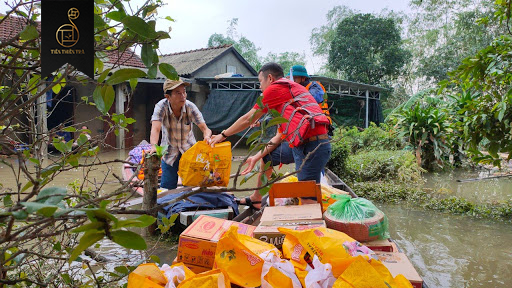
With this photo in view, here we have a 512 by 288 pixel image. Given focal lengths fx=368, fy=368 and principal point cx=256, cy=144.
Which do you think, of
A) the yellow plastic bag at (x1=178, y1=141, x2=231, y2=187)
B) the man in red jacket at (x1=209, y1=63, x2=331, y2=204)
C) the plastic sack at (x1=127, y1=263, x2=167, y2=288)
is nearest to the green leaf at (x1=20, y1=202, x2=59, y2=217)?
the plastic sack at (x1=127, y1=263, x2=167, y2=288)

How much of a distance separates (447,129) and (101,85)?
1023cm

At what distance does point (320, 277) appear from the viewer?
65.1 inches

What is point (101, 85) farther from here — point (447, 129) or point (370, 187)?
point (447, 129)

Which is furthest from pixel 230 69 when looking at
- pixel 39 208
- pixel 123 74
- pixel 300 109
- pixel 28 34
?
pixel 39 208

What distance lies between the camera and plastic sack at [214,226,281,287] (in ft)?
5.80

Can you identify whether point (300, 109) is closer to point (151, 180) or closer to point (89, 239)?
point (151, 180)

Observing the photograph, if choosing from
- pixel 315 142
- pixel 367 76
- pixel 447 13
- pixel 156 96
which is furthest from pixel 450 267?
pixel 447 13

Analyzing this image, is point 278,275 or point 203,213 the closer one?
point 278,275

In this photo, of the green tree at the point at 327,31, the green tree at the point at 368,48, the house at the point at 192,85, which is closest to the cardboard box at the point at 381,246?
the house at the point at 192,85

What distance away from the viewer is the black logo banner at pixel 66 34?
0.97 m

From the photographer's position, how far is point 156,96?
1599 centimetres

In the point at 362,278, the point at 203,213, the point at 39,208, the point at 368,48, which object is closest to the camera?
the point at 39,208

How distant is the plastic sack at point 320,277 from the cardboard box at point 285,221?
0.51 m

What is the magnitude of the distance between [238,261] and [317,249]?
40 cm
